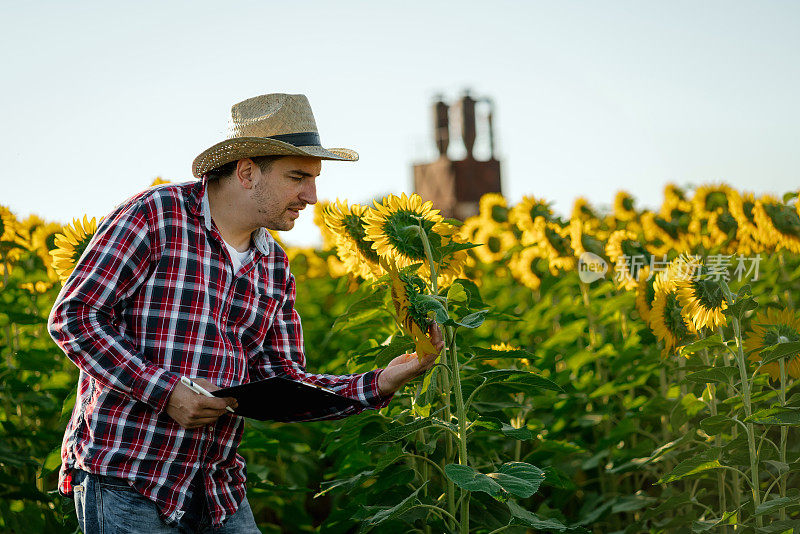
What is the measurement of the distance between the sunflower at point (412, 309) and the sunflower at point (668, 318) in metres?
1.18

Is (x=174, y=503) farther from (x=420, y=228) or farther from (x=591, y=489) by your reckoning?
(x=591, y=489)

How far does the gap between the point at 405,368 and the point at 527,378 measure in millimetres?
402

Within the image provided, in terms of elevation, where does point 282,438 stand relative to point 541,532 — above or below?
above

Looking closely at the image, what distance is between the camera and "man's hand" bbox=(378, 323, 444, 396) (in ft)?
7.75

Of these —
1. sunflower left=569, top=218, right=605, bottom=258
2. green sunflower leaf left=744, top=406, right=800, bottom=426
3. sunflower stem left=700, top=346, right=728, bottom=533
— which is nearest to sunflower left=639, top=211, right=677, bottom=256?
sunflower left=569, top=218, right=605, bottom=258

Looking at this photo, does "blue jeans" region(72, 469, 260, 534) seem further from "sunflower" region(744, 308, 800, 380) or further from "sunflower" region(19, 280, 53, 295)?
"sunflower" region(19, 280, 53, 295)

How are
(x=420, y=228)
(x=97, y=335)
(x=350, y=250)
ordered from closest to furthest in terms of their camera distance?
(x=97, y=335) → (x=420, y=228) → (x=350, y=250)

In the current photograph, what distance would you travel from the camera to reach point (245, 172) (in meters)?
2.52

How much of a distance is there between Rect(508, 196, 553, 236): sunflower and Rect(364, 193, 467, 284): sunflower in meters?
1.81

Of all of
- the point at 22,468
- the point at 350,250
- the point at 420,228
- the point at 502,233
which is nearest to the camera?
the point at 420,228

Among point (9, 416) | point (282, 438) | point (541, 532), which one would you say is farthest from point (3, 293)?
point (541, 532)

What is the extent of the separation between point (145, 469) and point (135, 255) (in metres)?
0.54

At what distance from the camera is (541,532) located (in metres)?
4.16

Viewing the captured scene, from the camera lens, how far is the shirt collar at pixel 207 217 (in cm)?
247
